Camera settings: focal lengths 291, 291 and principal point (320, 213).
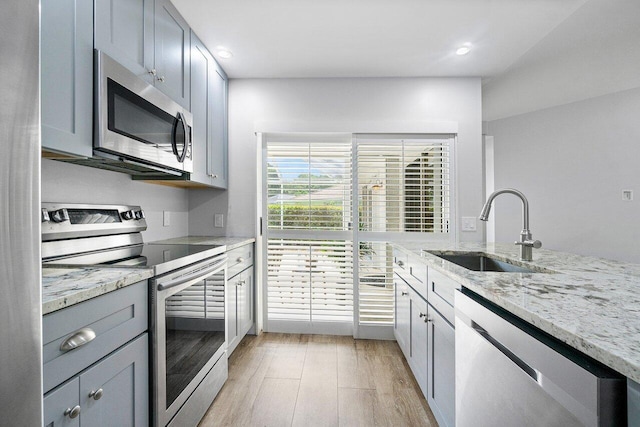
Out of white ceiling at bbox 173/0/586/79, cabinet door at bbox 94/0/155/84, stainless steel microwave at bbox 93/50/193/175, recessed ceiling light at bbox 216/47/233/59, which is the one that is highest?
recessed ceiling light at bbox 216/47/233/59

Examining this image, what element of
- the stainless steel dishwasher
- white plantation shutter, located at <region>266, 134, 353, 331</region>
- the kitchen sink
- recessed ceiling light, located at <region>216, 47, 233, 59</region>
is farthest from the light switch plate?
recessed ceiling light, located at <region>216, 47, 233, 59</region>

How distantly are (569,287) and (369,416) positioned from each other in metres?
1.27

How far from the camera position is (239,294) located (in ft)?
7.53

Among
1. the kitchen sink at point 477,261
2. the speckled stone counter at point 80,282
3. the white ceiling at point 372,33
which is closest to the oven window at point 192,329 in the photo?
the speckled stone counter at point 80,282

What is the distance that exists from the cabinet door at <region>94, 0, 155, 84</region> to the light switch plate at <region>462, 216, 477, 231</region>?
8.51 feet

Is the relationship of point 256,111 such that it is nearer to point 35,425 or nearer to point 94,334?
point 94,334

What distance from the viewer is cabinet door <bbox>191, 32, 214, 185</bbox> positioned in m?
2.08

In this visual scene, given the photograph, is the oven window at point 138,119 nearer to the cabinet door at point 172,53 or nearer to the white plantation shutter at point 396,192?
the cabinet door at point 172,53

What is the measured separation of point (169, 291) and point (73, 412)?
50cm

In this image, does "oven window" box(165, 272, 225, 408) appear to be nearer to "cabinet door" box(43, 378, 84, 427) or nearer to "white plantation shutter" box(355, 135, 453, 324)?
"cabinet door" box(43, 378, 84, 427)

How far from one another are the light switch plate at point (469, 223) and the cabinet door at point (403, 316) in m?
0.82

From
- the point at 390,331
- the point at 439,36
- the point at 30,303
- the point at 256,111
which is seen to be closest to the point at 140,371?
the point at 30,303

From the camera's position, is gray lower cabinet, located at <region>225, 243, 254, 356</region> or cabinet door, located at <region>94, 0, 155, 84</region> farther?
gray lower cabinet, located at <region>225, 243, 254, 356</region>

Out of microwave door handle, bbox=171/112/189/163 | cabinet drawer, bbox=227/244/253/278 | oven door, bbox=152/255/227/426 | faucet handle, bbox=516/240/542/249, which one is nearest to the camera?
oven door, bbox=152/255/227/426
